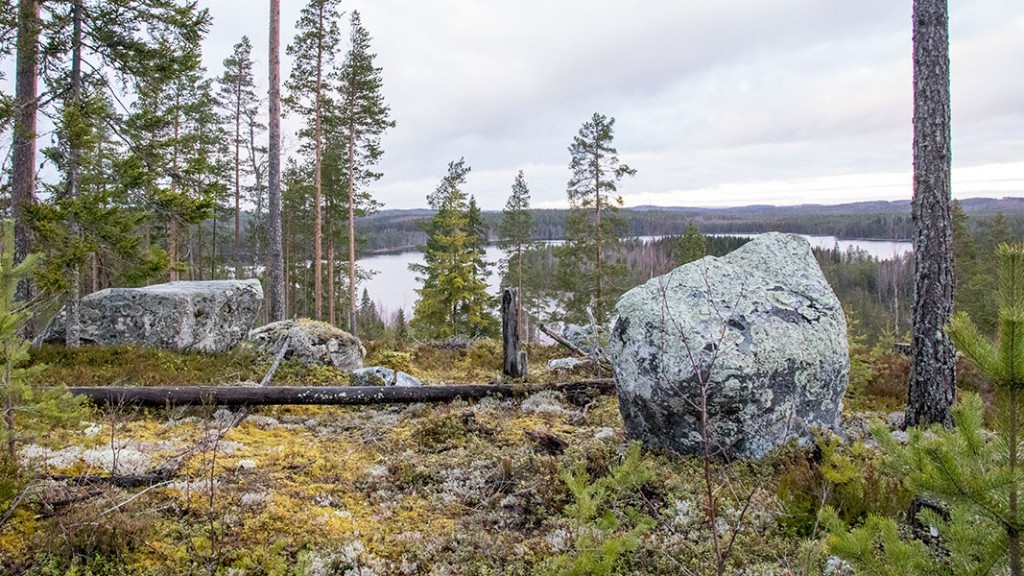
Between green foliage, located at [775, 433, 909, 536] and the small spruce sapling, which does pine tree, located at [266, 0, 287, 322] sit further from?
the small spruce sapling

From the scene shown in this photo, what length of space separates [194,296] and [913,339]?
→ 1239cm

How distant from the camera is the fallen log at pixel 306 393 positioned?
714 centimetres

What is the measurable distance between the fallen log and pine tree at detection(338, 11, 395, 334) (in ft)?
49.6

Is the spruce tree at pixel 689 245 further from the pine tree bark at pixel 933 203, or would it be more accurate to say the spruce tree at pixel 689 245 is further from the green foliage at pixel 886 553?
the green foliage at pixel 886 553

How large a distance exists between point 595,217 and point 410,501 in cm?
1980

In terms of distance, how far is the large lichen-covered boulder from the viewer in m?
5.29

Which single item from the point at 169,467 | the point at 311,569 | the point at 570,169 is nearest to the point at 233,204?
the point at 570,169

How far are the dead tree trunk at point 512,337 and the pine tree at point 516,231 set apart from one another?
2425 cm

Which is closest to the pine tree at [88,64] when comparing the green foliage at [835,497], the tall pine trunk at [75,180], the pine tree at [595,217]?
the tall pine trunk at [75,180]

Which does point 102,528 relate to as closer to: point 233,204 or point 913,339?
point 913,339

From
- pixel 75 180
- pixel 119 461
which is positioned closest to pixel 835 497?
pixel 119 461

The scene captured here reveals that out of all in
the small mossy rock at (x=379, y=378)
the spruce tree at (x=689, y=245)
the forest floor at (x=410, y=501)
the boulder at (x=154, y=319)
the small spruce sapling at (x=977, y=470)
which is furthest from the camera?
Result: the spruce tree at (x=689, y=245)

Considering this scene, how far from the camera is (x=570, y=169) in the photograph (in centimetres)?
2341

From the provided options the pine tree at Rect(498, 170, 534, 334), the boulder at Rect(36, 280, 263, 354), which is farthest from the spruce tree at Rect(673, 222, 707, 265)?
the boulder at Rect(36, 280, 263, 354)
